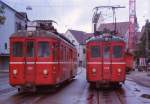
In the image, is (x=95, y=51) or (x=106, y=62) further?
(x=95, y=51)

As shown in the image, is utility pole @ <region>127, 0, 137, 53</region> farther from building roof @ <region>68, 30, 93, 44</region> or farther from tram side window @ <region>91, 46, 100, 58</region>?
tram side window @ <region>91, 46, 100, 58</region>

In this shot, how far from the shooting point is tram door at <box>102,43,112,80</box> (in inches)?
1097

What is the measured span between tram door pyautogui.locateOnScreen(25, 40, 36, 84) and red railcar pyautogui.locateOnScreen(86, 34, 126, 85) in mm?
4560

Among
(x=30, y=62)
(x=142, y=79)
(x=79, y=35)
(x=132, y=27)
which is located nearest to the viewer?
(x=30, y=62)

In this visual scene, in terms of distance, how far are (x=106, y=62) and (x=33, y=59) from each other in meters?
5.22

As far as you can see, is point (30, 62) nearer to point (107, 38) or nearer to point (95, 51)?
point (95, 51)

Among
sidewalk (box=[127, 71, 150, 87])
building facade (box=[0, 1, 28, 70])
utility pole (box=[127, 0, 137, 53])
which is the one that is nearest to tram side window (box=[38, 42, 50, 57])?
sidewalk (box=[127, 71, 150, 87])

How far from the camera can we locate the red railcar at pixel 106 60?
27828 mm

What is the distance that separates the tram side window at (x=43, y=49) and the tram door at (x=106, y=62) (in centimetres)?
449

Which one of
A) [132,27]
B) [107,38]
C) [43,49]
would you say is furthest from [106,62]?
[132,27]

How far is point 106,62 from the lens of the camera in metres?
28.0

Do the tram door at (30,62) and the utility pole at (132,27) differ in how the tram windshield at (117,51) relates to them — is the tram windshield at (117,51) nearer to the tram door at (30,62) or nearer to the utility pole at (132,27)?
the tram door at (30,62)

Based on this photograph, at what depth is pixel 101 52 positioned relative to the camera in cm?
2842

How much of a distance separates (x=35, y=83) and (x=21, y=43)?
7.58ft
